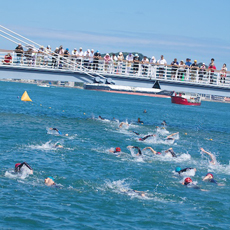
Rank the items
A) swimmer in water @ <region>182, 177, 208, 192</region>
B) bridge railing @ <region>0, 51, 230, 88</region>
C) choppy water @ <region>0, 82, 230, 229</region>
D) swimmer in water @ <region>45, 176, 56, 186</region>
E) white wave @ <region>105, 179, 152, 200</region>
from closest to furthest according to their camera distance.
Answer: choppy water @ <region>0, 82, 230, 229</region> < white wave @ <region>105, 179, 152, 200</region> < swimmer in water @ <region>45, 176, 56, 186</region> < swimmer in water @ <region>182, 177, 208, 192</region> < bridge railing @ <region>0, 51, 230, 88</region>

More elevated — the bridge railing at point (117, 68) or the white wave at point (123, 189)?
the bridge railing at point (117, 68)

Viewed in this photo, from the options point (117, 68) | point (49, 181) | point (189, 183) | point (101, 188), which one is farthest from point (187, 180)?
point (117, 68)

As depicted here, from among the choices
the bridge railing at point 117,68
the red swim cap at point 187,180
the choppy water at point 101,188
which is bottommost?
the choppy water at point 101,188

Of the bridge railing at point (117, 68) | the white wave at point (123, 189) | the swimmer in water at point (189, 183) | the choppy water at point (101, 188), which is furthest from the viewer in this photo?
the bridge railing at point (117, 68)

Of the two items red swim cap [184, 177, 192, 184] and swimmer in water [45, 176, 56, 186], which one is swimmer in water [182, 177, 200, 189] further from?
swimmer in water [45, 176, 56, 186]

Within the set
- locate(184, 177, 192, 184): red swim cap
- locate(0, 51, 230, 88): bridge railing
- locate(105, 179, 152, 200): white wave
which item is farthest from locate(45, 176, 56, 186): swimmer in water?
locate(0, 51, 230, 88): bridge railing

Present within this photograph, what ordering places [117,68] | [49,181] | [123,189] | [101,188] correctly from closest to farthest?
[49,181] < [101,188] < [123,189] < [117,68]

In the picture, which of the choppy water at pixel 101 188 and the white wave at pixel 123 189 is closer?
the choppy water at pixel 101 188

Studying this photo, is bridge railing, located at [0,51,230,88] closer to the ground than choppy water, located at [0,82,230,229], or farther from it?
farther from it

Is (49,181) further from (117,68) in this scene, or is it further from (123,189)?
(117,68)

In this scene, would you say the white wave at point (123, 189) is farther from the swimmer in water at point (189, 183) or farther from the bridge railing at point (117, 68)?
the bridge railing at point (117, 68)

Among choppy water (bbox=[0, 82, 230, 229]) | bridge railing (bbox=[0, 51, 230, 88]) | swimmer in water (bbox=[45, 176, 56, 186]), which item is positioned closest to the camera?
choppy water (bbox=[0, 82, 230, 229])

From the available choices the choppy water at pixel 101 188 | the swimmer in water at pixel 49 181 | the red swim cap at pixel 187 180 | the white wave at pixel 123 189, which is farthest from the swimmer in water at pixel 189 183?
the swimmer in water at pixel 49 181

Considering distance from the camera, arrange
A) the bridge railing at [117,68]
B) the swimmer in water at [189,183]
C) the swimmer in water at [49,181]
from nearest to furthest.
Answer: the swimmer in water at [49,181] < the swimmer in water at [189,183] < the bridge railing at [117,68]
